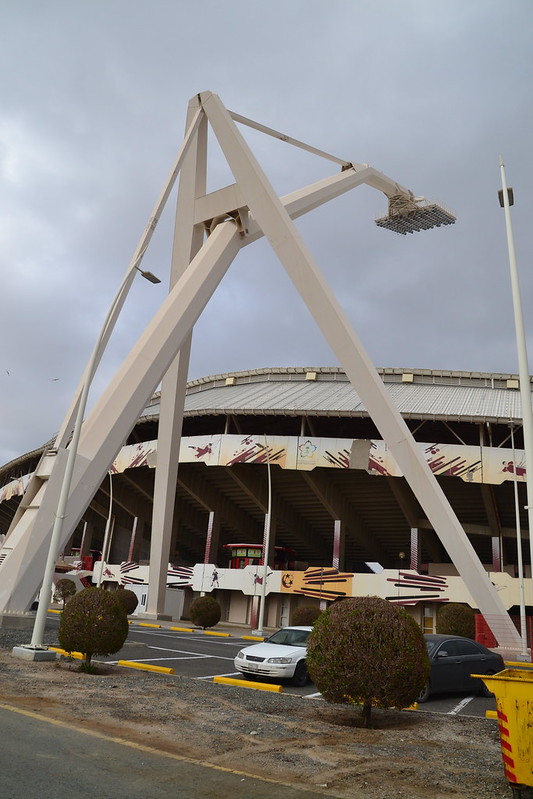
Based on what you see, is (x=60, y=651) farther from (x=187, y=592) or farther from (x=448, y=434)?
(x=448, y=434)

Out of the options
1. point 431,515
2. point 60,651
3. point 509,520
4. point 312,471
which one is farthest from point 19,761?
point 509,520

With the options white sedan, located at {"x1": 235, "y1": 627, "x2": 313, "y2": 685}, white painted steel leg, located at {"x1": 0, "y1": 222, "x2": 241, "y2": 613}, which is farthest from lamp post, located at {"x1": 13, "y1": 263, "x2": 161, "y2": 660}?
white sedan, located at {"x1": 235, "y1": 627, "x2": 313, "y2": 685}

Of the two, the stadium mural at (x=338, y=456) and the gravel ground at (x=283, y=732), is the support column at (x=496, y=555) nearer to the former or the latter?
the stadium mural at (x=338, y=456)

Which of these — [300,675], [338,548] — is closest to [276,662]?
[300,675]

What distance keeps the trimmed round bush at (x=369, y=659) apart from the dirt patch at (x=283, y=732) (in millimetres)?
465

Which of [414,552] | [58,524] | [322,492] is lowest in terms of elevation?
[58,524]

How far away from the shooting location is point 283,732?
796 cm

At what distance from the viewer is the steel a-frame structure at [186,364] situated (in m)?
15.7

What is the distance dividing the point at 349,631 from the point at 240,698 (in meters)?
2.96

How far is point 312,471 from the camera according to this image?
39.0 metres

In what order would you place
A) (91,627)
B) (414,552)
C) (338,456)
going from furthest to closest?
1. (414,552)
2. (338,456)
3. (91,627)

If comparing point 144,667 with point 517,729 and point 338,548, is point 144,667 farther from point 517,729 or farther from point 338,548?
point 338,548

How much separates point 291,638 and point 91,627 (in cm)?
488

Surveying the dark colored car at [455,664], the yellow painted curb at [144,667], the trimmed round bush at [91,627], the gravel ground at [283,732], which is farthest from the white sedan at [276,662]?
the trimmed round bush at [91,627]
